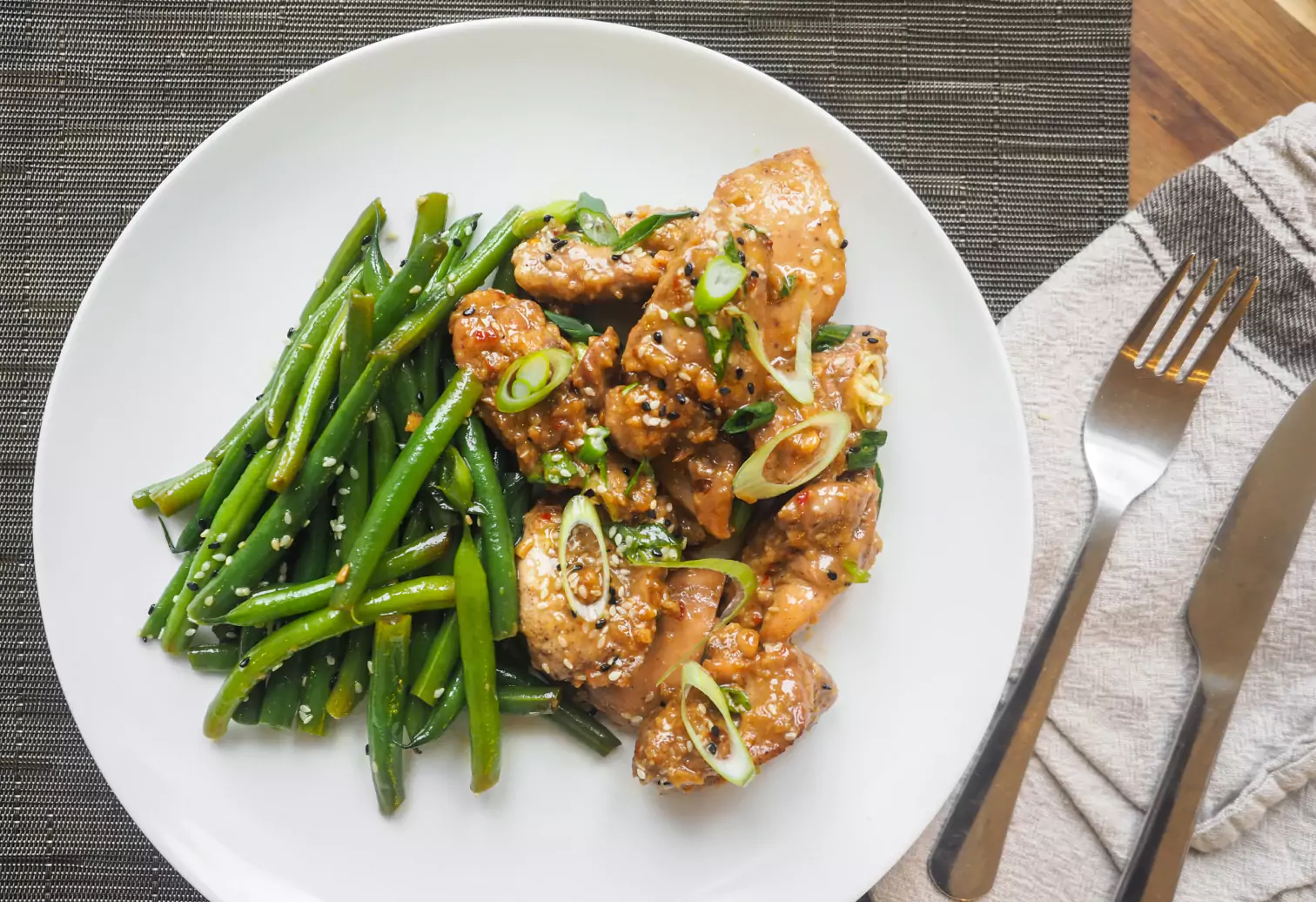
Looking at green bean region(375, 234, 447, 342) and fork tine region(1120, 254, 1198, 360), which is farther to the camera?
fork tine region(1120, 254, 1198, 360)

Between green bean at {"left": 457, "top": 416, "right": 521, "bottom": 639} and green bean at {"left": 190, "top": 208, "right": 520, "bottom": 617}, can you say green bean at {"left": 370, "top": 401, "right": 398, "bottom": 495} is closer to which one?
green bean at {"left": 190, "top": 208, "right": 520, "bottom": 617}

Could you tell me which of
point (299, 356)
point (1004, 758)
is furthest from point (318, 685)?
point (1004, 758)

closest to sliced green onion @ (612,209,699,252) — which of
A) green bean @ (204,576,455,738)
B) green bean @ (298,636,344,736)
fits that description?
green bean @ (204,576,455,738)

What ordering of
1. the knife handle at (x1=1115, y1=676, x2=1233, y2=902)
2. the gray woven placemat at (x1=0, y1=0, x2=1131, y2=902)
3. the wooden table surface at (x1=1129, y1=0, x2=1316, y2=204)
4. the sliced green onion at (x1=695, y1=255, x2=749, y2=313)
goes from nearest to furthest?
the sliced green onion at (x1=695, y1=255, x2=749, y2=313)
the knife handle at (x1=1115, y1=676, x2=1233, y2=902)
the gray woven placemat at (x1=0, y1=0, x2=1131, y2=902)
the wooden table surface at (x1=1129, y1=0, x2=1316, y2=204)

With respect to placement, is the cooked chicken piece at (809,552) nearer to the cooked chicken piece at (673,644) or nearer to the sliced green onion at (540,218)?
the cooked chicken piece at (673,644)

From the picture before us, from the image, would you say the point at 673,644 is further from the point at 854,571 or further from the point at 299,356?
the point at 299,356

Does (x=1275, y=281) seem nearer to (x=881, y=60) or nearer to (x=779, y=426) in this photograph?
(x=881, y=60)

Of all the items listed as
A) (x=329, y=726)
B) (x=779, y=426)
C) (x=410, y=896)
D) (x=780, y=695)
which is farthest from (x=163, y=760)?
(x=779, y=426)
